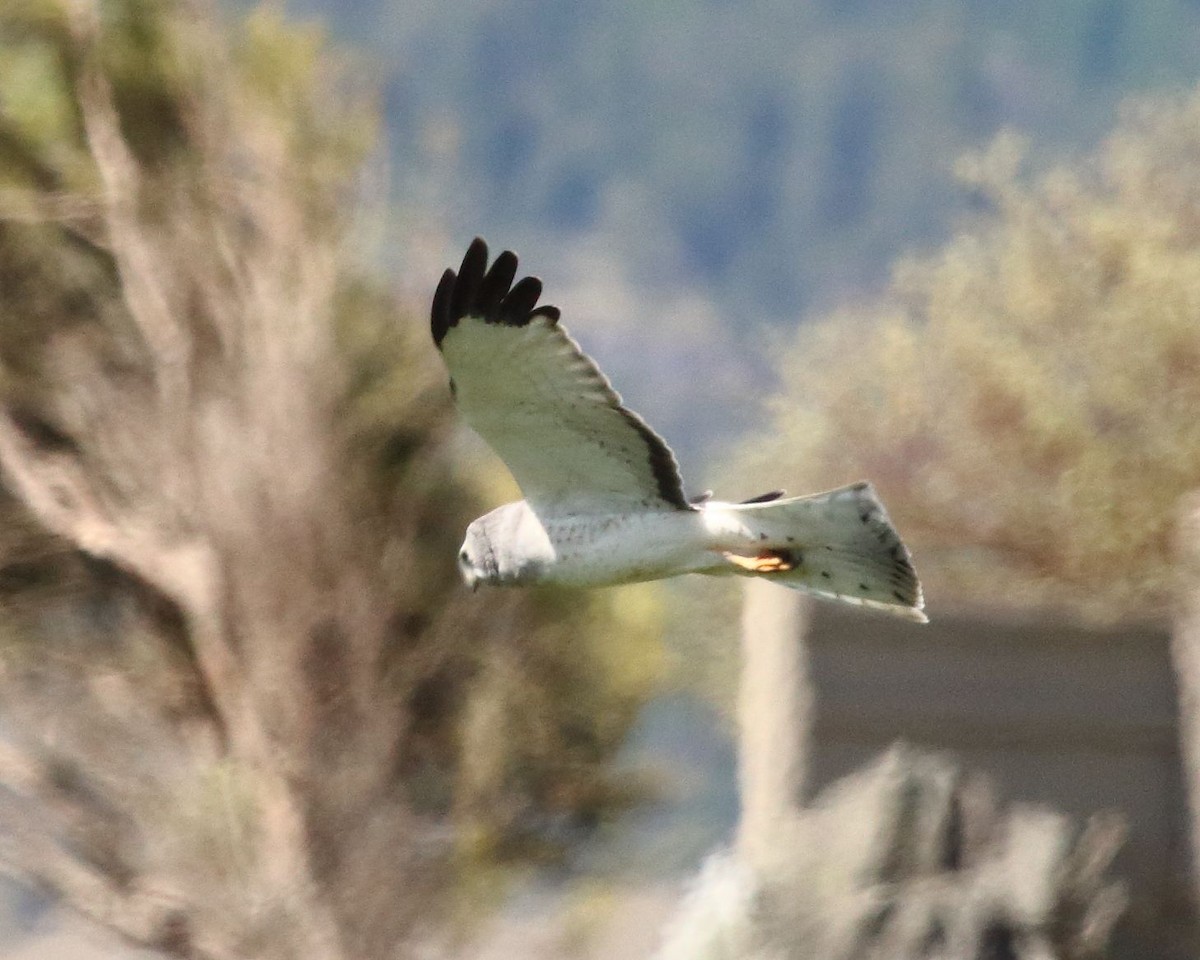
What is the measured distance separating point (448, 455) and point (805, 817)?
10.5ft

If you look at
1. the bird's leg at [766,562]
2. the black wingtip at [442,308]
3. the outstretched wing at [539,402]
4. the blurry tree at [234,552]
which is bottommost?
the bird's leg at [766,562]

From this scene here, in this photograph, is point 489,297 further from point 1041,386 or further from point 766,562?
point 1041,386

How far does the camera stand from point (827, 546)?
13.9 feet

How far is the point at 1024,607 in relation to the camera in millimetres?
7293

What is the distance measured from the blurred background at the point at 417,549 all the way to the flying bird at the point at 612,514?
278cm

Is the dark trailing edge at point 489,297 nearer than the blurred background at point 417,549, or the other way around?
the dark trailing edge at point 489,297

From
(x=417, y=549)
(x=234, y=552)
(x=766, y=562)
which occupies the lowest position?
(x=766, y=562)

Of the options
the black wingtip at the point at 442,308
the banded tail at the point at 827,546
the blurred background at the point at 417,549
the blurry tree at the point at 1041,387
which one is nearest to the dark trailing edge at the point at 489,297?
the black wingtip at the point at 442,308

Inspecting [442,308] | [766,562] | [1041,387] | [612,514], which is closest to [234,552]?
[1041,387]

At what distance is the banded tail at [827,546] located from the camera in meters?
4.14

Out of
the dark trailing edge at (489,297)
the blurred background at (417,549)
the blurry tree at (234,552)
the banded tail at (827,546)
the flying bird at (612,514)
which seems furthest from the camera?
the blurry tree at (234,552)

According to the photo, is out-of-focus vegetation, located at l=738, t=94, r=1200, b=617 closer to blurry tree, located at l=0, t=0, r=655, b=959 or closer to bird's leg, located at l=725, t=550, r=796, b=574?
blurry tree, located at l=0, t=0, r=655, b=959

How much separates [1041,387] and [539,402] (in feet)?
17.9

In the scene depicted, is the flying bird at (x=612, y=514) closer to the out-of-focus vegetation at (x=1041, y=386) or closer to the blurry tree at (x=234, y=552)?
the out-of-focus vegetation at (x=1041, y=386)
